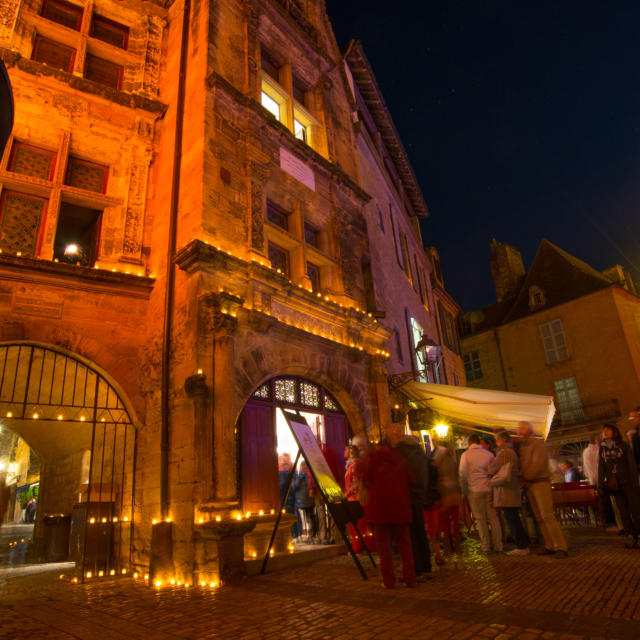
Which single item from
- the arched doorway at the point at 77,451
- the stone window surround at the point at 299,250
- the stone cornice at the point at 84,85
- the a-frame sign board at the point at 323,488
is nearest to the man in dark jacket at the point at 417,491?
the a-frame sign board at the point at 323,488

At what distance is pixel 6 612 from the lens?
430cm

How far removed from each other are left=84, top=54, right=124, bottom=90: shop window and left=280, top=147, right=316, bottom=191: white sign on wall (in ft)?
11.7

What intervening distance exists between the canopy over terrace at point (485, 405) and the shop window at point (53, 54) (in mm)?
9887

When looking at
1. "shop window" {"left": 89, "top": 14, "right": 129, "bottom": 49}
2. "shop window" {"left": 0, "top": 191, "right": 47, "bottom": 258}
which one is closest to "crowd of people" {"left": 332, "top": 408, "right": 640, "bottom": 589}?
"shop window" {"left": 0, "top": 191, "right": 47, "bottom": 258}

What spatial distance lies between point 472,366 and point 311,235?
18720mm

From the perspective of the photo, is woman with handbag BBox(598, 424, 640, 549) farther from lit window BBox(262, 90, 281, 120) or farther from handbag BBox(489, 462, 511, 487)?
lit window BBox(262, 90, 281, 120)

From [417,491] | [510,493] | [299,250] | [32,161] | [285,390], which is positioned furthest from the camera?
[299,250]

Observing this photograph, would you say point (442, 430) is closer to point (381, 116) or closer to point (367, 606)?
point (367, 606)

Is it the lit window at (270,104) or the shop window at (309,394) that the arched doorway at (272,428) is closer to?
the shop window at (309,394)

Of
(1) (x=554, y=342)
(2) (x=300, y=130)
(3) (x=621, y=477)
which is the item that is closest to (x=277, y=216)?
(2) (x=300, y=130)

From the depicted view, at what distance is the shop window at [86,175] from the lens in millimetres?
8352

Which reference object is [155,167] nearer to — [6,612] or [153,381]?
[153,381]

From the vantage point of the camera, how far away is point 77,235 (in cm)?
898

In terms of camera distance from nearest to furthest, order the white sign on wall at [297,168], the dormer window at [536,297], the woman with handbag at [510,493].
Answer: the woman with handbag at [510,493] → the white sign on wall at [297,168] → the dormer window at [536,297]
